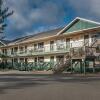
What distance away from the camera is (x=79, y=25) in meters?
39.6

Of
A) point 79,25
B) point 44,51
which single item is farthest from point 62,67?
point 44,51

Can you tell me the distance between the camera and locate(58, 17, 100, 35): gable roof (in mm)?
36912

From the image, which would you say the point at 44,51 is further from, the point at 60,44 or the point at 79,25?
the point at 79,25

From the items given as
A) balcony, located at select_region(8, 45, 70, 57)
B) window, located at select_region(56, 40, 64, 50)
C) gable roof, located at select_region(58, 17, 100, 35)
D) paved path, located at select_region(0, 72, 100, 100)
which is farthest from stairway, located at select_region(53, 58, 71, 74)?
paved path, located at select_region(0, 72, 100, 100)

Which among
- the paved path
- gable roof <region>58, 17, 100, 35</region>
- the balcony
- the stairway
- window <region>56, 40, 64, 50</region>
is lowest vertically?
the paved path

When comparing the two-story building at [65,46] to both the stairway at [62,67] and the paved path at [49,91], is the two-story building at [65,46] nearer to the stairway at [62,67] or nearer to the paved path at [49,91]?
the stairway at [62,67]

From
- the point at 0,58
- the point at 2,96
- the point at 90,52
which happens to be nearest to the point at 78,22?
the point at 90,52

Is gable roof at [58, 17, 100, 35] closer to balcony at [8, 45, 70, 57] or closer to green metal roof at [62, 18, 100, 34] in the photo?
green metal roof at [62, 18, 100, 34]

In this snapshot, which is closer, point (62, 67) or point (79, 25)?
point (62, 67)

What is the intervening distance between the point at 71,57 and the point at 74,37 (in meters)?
7.34

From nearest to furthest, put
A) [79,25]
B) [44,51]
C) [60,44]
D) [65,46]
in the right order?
1. [79,25]
2. [65,46]
3. [60,44]
4. [44,51]

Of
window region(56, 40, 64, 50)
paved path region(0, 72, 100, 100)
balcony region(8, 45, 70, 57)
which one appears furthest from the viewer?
→ window region(56, 40, 64, 50)

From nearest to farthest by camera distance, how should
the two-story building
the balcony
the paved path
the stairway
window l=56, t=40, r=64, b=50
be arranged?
the paved path → the two-story building → the stairway → the balcony → window l=56, t=40, r=64, b=50

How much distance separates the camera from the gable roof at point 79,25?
3691 centimetres
